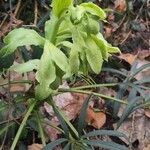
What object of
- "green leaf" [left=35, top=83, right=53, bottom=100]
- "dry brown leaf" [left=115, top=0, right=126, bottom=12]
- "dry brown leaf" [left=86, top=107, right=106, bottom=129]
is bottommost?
"dry brown leaf" [left=86, top=107, right=106, bottom=129]

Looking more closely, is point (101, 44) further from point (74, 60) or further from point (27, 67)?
point (27, 67)

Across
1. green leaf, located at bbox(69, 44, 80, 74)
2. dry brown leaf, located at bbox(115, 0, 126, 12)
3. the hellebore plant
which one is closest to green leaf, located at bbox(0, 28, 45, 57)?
the hellebore plant

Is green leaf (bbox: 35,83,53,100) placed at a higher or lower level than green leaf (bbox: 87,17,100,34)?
lower

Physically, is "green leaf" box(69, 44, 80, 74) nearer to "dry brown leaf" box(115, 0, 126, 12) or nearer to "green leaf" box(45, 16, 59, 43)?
"green leaf" box(45, 16, 59, 43)

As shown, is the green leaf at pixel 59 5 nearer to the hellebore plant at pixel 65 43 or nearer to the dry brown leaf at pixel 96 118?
the hellebore plant at pixel 65 43

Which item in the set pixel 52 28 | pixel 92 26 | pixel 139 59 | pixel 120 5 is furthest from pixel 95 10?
pixel 120 5

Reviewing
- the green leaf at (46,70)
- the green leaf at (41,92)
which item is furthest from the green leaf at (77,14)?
the green leaf at (41,92)

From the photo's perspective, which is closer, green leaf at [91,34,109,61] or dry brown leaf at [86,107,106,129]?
green leaf at [91,34,109,61]
